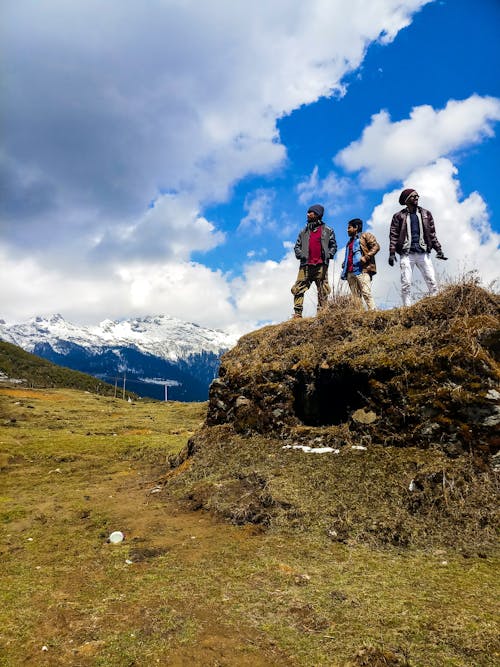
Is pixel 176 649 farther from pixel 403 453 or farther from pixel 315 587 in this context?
pixel 403 453

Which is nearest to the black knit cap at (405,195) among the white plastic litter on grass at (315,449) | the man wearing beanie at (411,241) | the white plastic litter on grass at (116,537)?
the man wearing beanie at (411,241)

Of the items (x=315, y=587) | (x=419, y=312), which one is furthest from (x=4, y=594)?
(x=419, y=312)

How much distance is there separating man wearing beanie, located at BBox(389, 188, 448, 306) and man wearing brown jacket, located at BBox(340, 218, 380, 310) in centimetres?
99

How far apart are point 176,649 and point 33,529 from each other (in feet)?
16.0

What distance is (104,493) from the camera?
962cm

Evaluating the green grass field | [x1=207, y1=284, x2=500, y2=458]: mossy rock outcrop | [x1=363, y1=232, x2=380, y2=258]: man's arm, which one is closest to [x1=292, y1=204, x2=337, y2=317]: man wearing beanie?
[x1=363, y1=232, x2=380, y2=258]: man's arm

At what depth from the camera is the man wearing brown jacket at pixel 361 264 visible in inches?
477

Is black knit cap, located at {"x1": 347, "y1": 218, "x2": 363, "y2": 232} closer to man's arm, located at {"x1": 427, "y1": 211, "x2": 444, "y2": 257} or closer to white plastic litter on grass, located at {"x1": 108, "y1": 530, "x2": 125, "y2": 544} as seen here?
man's arm, located at {"x1": 427, "y1": 211, "x2": 444, "y2": 257}

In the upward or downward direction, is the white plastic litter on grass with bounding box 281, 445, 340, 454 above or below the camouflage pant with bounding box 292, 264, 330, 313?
below

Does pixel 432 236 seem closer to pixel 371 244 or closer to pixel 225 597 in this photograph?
pixel 371 244

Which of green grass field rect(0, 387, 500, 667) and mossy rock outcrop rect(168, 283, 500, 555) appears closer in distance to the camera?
green grass field rect(0, 387, 500, 667)

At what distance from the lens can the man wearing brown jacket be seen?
39.8 feet

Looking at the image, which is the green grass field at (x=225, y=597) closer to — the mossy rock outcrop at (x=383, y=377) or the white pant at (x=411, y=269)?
the mossy rock outcrop at (x=383, y=377)

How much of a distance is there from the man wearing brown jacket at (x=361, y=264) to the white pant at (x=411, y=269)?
1.20 metres
